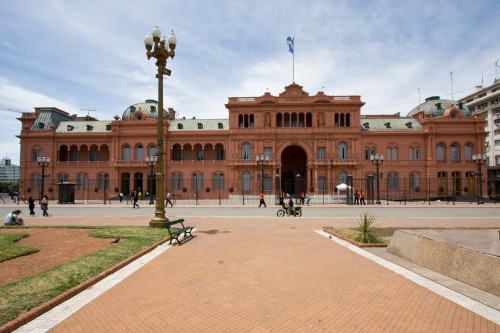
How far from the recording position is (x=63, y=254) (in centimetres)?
938

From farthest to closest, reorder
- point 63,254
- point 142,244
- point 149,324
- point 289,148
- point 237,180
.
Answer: point 289,148
point 237,180
point 142,244
point 63,254
point 149,324

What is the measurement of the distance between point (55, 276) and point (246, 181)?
41.0 m

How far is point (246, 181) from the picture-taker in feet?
157

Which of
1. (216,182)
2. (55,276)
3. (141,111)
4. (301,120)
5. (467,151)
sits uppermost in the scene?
(141,111)

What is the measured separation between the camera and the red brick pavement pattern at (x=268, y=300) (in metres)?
4.87

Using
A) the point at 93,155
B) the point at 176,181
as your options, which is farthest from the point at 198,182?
the point at 93,155

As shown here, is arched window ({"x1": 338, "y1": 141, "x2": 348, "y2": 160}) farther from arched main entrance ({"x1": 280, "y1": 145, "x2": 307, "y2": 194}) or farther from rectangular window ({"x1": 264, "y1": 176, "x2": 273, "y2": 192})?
rectangular window ({"x1": 264, "y1": 176, "x2": 273, "y2": 192})

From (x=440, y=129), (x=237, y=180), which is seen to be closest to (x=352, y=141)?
(x=440, y=129)

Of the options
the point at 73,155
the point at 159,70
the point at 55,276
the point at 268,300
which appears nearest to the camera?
the point at 268,300

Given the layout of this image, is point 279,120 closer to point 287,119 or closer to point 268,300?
point 287,119

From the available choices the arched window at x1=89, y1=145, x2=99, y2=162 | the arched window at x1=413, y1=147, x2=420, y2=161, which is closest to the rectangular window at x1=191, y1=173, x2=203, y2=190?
the arched window at x1=89, y1=145, x2=99, y2=162

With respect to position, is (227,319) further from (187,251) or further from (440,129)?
(440,129)

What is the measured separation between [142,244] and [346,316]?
7648 millimetres

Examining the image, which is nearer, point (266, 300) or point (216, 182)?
point (266, 300)
